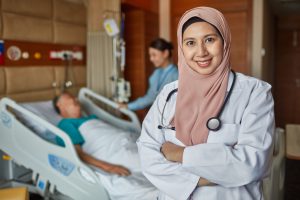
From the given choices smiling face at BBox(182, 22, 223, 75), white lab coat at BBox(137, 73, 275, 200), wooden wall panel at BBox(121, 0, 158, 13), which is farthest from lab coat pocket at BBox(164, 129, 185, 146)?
wooden wall panel at BBox(121, 0, 158, 13)

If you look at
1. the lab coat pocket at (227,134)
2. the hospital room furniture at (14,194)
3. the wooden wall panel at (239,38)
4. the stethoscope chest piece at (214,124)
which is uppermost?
the wooden wall panel at (239,38)

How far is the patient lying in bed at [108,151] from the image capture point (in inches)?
78.5

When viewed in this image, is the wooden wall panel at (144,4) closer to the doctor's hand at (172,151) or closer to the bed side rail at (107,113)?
the bed side rail at (107,113)

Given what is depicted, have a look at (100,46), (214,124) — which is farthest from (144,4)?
(214,124)

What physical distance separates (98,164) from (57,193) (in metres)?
0.43

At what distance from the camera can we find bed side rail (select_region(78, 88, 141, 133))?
9.77 ft

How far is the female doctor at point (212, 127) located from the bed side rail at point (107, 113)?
1.83m

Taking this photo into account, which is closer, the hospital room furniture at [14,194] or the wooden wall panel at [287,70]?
the hospital room furniture at [14,194]

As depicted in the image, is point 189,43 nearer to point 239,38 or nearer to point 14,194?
point 14,194

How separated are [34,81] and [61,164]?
42.1 inches

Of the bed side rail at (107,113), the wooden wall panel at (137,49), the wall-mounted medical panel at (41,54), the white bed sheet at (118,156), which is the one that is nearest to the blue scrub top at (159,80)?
the bed side rail at (107,113)

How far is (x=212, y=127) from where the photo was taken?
1.03 metres

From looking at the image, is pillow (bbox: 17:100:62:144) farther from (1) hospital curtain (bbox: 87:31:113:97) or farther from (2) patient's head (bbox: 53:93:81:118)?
(1) hospital curtain (bbox: 87:31:113:97)

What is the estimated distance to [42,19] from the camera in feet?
9.88
